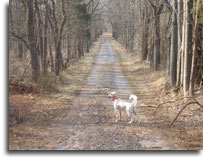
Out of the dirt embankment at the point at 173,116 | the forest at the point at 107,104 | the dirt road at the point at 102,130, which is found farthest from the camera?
the dirt embankment at the point at 173,116

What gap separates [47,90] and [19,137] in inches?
272

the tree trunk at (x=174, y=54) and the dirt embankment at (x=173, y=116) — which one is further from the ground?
the tree trunk at (x=174, y=54)

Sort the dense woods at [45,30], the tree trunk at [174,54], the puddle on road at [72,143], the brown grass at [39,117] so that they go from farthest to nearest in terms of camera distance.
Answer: the dense woods at [45,30] → the tree trunk at [174,54] → the brown grass at [39,117] → the puddle on road at [72,143]

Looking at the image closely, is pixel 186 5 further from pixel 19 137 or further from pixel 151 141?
pixel 19 137

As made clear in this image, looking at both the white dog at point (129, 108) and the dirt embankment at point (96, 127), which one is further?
the white dog at point (129, 108)

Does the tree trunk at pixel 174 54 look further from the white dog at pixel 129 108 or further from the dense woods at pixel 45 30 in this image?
the dense woods at pixel 45 30

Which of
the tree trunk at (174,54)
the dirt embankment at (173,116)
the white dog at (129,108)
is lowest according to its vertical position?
the dirt embankment at (173,116)

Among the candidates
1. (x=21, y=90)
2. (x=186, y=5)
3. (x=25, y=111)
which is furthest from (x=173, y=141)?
(x=21, y=90)

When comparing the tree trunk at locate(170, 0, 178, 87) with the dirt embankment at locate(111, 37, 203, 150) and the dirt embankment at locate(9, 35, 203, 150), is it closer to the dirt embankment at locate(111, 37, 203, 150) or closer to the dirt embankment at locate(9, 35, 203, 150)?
the dirt embankment at locate(111, 37, 203, 150)

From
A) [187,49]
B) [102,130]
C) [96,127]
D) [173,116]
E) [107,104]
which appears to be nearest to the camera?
[102,130]

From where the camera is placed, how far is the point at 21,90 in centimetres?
1312

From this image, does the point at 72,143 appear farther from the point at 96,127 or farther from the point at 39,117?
the point at 39,117

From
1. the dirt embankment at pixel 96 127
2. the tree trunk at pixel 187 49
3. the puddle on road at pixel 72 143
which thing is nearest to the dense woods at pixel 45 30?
the dirt embankment at pixel 96 127

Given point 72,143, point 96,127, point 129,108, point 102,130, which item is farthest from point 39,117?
point 129,108
